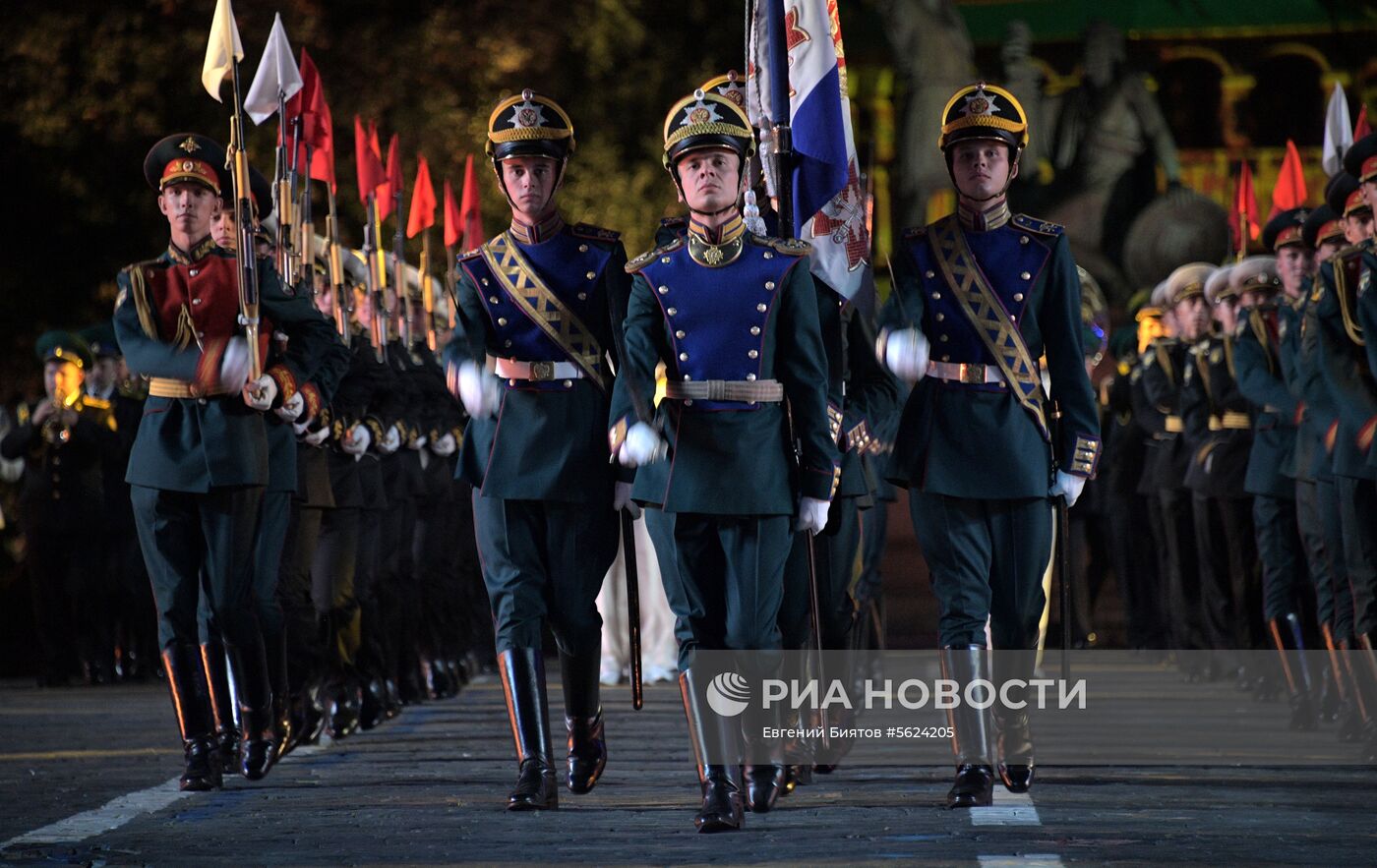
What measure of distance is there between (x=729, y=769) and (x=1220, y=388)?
265 inches

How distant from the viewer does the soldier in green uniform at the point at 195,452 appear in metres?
8.65

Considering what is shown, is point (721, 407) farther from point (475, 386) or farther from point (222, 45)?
point (222, 45)

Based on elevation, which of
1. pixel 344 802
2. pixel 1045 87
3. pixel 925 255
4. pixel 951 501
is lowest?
pixel 344 802

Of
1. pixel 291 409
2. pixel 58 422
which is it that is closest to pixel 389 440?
pixel 291 409

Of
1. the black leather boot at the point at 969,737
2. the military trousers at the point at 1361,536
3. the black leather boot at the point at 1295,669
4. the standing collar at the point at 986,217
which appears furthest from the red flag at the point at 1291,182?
the black leather boot at the point at 969,737

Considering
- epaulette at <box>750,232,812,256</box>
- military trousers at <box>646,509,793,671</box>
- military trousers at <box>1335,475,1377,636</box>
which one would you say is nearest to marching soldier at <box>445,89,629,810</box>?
military trousers at <box>646,509,793,671</box>

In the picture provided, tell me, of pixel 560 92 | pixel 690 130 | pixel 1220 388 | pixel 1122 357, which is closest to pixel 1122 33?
pixel 560 92

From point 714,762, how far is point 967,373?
1.59m

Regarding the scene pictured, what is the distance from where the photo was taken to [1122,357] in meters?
18.0

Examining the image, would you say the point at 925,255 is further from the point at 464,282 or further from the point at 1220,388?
the point at 1220,388

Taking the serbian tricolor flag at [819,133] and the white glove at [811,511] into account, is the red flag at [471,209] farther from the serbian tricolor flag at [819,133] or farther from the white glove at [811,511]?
the white glove at [811,511]

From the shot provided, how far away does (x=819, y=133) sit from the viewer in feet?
30.0

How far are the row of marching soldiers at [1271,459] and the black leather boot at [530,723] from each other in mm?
3220

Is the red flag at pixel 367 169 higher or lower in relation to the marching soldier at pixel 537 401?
higher
